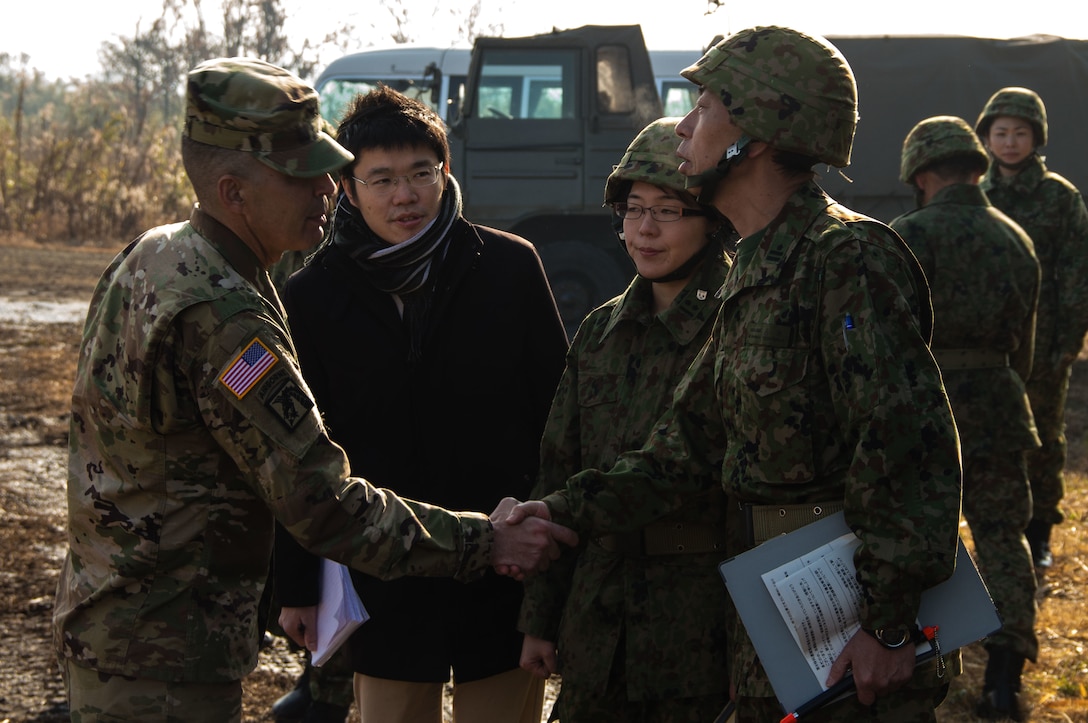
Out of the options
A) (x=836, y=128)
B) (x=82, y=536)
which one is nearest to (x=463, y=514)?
(x=82, y=536)

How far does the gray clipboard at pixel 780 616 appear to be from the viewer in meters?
2.02

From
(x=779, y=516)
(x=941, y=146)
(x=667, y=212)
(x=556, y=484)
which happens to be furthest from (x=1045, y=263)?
(x=779, y=516)

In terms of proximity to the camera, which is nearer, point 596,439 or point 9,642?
point 596,439

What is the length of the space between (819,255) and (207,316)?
1.10 metres

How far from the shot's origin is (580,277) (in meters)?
9.59

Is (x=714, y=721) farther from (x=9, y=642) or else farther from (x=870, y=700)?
(x=9, y=642)

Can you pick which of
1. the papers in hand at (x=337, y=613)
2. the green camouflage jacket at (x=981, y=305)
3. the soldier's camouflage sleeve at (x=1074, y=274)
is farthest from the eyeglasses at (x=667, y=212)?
the soldier's camouflage sleeve at (x=1074, y=274)

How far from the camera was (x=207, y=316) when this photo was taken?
6.89 ft

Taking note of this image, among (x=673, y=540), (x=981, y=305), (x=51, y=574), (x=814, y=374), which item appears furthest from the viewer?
(x=51, y=574)

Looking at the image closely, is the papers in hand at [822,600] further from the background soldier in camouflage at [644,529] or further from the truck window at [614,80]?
the truck window at [614,80]

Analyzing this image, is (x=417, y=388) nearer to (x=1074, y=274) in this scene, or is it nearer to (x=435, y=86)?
(x=1074, y=274)

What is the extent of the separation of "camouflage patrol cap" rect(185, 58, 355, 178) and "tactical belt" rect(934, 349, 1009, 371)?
10.0 ft

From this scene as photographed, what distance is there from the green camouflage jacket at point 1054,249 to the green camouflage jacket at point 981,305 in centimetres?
121

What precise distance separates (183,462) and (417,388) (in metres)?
0.83
